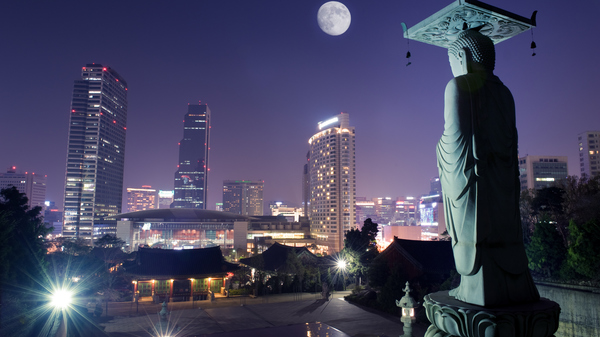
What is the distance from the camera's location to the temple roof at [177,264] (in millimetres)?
32344

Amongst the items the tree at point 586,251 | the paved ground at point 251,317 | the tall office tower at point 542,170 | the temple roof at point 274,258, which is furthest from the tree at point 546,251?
the tall office tower at point 542,170

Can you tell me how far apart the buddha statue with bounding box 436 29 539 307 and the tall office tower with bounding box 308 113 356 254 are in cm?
9946

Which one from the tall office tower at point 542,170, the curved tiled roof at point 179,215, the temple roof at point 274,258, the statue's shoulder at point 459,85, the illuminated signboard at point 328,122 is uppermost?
the illuminated signboard at point 328,122

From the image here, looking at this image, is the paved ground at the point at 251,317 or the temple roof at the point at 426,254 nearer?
the paved ground at the point at 251,317

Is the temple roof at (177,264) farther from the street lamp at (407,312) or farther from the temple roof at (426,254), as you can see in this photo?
the street lamp at (407,312)

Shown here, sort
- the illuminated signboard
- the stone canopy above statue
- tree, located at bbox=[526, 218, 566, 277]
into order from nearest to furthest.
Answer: the stone canopy above statue
tree, located at bbox=[526, 218, 566, 277]
the illuminated signboard

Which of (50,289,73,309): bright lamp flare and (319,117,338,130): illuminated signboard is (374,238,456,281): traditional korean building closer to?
(50,289,73,309): bright lamp flare

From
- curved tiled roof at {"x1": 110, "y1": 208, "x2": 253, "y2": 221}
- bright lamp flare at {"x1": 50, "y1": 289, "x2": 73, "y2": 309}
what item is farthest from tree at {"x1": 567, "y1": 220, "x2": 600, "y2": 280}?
curved tiled roof at {"x1": 110, "y1": 208, "x2": 253, "y2": 221}

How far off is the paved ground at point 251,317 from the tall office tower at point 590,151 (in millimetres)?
112762

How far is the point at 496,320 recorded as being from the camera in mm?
7141

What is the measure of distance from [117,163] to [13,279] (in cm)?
13632

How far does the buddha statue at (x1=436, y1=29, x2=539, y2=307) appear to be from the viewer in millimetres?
8109

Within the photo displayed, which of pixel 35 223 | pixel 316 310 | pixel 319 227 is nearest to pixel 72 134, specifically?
Result: pixel 319 227

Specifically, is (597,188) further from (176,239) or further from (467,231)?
(176,239)
